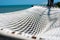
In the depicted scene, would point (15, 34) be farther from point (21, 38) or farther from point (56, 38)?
point (56, 38)

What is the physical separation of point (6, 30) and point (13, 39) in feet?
0.39

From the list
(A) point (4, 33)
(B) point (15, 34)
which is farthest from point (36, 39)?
(A) point (4, 33)

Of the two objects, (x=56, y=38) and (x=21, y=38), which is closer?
(x=21, y=38)

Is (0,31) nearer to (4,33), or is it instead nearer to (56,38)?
(4,33)

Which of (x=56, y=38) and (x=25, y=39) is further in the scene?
(x=56, y=38)

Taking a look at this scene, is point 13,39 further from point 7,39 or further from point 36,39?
A: point 36,39

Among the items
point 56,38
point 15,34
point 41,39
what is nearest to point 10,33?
point 15,34

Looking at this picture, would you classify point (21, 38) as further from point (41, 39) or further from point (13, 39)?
point (41, 39)

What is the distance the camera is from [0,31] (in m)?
1.27

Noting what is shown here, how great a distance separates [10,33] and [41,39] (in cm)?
30

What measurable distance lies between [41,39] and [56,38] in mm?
151

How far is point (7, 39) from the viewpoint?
129 centimetres

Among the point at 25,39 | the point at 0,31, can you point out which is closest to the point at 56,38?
the point at 25,39

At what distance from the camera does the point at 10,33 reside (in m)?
1.27
